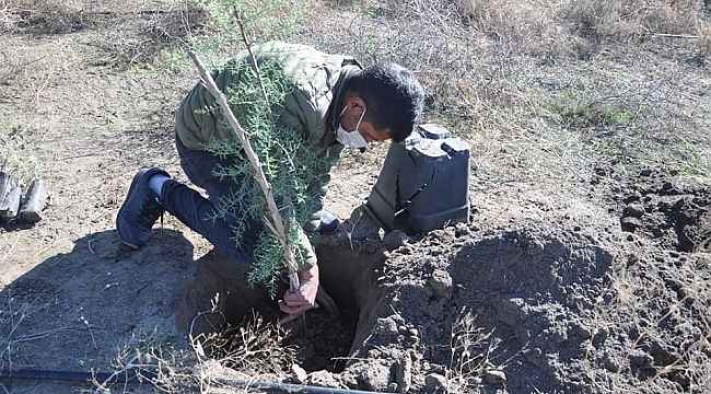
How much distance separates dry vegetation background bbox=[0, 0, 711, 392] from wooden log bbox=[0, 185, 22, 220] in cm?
15

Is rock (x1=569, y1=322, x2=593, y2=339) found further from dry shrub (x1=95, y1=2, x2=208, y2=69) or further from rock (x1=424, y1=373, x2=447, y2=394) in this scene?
dry shrub (x1=95, y1=2, x2=208, y2=69)

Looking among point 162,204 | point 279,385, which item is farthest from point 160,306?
point 279,385

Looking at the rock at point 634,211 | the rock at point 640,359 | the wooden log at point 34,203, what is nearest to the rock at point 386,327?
the rock at point 640,359

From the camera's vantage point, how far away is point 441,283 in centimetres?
298

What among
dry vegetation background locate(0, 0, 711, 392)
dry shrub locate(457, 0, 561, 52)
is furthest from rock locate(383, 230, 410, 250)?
dry shrub locate(457, 0, 561, 52)

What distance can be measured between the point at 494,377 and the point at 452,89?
2.68 m

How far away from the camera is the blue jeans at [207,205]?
3133mm

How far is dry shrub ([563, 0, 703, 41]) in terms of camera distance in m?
6.27

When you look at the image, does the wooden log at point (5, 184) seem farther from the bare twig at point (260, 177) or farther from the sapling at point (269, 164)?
the bare twig at point (260, 177)

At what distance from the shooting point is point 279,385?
8.72ft

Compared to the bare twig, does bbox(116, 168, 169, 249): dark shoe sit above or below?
below

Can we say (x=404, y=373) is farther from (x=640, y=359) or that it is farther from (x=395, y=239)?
(x=640, y=359)

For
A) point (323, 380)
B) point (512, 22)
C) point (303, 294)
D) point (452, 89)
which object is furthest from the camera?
point (512, 22)

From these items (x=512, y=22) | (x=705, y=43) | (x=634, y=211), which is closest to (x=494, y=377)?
(x=634, y=211)
